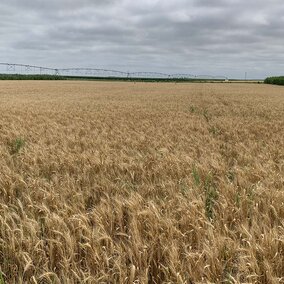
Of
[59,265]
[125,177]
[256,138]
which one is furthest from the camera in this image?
[256,138]

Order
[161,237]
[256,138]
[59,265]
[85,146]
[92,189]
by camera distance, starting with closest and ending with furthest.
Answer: [59,265] → [161,237] → [92,189] → [85,146] → [256,138]

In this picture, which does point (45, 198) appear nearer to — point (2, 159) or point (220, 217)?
point (220, 217)

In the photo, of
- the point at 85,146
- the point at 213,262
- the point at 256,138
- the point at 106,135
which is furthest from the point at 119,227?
the point at 256,138

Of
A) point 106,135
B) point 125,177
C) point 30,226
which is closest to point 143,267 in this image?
point 30,226

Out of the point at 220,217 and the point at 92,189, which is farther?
the point at 92,189

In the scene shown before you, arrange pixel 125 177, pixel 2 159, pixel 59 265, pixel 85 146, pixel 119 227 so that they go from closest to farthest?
pixel 59 265 → pixel 119 227 → pixel 125 177 → pixel 2 159 → pixel 85 146

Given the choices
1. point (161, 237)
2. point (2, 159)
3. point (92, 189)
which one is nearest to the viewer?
point (161, 237)

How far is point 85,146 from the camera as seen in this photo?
9.16 metres

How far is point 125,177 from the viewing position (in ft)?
20.0

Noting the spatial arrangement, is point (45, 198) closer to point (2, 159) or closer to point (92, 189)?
point (92, 189)

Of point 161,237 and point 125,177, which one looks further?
point 125,177

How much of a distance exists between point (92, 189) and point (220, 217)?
6.96ft

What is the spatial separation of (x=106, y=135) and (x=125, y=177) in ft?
17.2

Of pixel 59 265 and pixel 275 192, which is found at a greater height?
pixel 275 192
